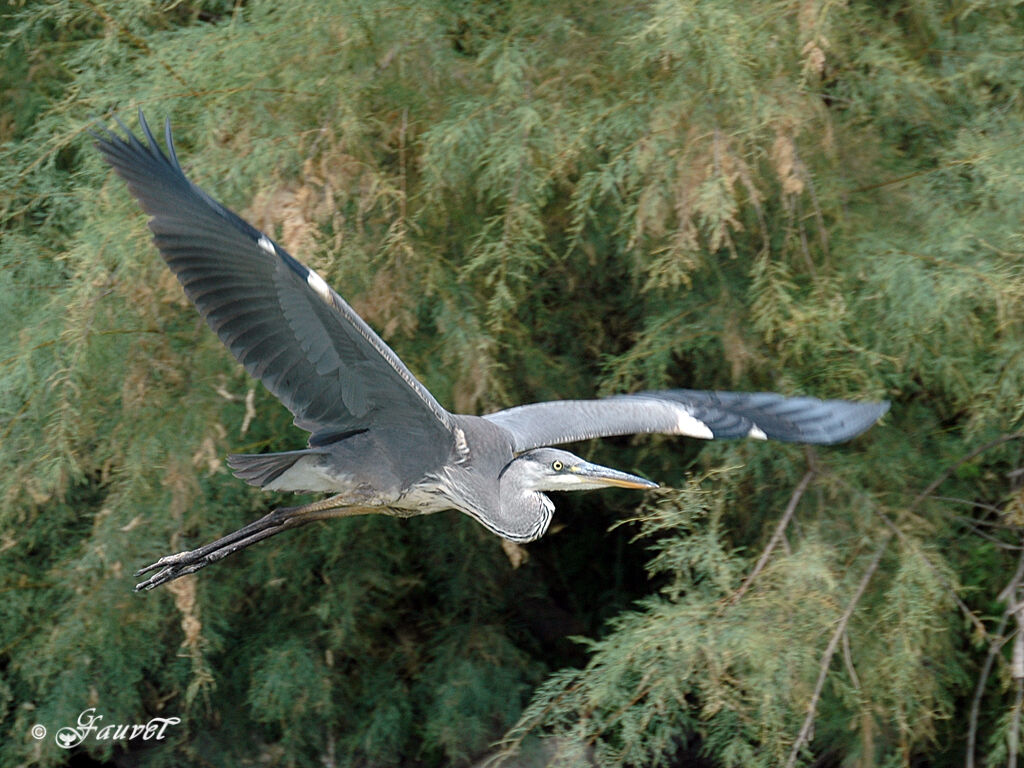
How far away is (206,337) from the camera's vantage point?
3.96 metres

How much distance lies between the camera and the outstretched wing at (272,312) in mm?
2795

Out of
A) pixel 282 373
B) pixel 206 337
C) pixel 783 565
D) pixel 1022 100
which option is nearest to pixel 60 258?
pixel 206 337

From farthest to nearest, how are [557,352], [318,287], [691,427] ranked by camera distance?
[557,352] → [691,427] → [318,287]

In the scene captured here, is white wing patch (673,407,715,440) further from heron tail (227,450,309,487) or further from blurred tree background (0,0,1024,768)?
heron tail (227,450,309,487)

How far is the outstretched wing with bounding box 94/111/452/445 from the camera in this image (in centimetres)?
279

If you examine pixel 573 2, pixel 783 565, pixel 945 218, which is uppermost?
pixel 573 2

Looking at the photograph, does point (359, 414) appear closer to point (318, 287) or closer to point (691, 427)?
point (318, 287)

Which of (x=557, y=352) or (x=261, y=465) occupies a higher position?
(x=261, y=465)

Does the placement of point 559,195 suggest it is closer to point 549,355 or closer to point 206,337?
point 549,355

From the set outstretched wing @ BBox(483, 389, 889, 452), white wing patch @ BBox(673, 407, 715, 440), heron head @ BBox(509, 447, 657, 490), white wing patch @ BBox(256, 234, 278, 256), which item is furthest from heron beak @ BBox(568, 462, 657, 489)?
white wing patch @ BBox(256, 234, 278, 256)

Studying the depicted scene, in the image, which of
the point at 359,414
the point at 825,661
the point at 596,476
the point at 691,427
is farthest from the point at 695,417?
the point at 359,414

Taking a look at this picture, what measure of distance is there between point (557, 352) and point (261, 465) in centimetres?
137

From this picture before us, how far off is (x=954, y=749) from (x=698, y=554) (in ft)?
4.53

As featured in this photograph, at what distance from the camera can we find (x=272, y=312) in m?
3.01
